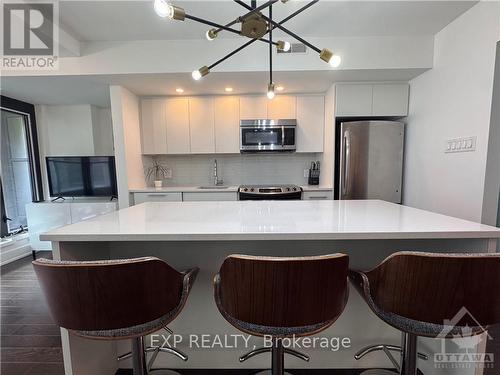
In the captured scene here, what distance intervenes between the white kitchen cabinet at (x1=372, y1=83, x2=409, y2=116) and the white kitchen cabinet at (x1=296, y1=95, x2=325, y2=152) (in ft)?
2.25

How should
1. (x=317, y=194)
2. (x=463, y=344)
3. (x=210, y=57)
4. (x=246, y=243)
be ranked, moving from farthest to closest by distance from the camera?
1. (x=317, y=194)
2. (x=210, y=57)
3. (x=246, y=243)
4. (x=463, y=344)

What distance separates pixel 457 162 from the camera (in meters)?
2.18

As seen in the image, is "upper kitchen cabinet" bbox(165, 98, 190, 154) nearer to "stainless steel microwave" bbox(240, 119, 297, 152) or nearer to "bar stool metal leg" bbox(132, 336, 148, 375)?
"stainless steel microwave" bbox(240, 119, 297, 152)

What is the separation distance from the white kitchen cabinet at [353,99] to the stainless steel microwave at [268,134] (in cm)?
60

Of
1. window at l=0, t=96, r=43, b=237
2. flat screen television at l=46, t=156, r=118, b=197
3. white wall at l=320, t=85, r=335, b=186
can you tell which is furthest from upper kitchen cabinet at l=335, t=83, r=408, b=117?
window at l=0, t=96, r=43, b=237

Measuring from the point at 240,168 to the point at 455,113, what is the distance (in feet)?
8.31

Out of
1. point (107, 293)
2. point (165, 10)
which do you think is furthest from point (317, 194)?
point (107, 293)

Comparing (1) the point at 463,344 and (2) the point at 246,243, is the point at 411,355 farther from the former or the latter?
(2) the point at 246,243

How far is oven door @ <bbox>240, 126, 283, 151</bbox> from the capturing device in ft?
10.6

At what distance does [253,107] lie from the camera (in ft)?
11.0

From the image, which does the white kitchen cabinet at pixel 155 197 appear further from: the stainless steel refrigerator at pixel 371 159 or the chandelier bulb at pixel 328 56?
the chandelier bulb at pixel 328 56

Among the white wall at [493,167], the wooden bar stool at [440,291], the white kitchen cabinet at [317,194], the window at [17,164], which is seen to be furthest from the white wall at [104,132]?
the white wall at [493,167]

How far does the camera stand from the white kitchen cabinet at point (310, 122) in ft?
10.9

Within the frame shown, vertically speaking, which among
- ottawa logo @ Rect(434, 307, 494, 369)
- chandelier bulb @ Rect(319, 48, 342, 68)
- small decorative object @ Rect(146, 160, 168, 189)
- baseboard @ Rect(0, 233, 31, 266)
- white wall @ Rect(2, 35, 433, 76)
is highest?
white wall @ Rect(2, 35, 433, 76)
